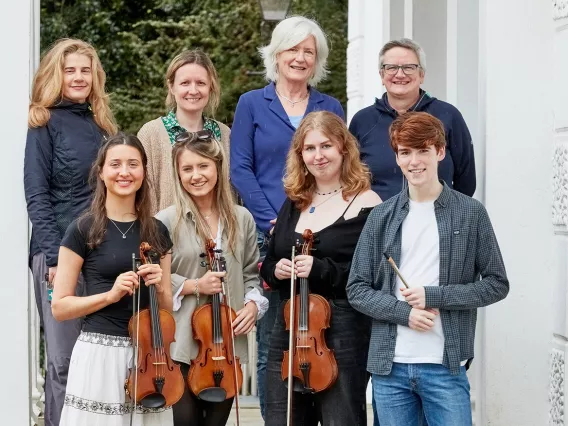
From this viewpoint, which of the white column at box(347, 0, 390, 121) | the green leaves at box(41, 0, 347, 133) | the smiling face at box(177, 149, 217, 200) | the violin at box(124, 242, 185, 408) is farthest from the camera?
the green leaves at box(41, 0, 347, 133)

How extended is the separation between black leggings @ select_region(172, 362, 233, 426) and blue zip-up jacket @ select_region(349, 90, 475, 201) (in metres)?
1.08

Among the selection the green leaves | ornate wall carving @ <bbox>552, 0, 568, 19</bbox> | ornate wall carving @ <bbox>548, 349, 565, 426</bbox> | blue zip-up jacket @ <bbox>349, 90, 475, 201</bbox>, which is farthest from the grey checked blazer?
the green leaves

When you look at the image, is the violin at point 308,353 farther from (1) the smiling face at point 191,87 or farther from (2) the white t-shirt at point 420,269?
Answer: (1) the smiling face at point 191,87

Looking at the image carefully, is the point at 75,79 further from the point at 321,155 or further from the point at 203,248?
the point at 321,155

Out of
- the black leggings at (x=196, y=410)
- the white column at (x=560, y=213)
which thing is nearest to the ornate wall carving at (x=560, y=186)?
the white column at (x=560, y=213)

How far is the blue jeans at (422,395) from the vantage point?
4.46 m

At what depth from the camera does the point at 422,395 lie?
14.8 ft

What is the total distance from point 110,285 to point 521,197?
179 centimetres

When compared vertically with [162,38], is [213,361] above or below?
below

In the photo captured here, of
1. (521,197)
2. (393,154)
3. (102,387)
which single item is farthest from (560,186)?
(102,387)

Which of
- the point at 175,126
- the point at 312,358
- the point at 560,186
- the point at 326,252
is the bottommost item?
the point at 312,358

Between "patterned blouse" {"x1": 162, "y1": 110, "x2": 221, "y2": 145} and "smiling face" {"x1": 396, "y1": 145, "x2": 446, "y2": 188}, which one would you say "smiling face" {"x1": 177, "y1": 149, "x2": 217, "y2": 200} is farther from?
"smiling face" {"x1": 396, "y1": 145, "x2": 446, "y2": 188}

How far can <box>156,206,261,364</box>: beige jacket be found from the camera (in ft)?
16.0

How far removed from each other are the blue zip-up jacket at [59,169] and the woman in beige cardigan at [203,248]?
0.41m
